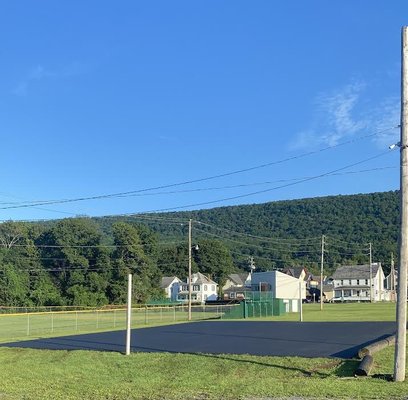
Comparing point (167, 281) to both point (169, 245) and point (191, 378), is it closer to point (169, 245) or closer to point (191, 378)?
point (169, 245)

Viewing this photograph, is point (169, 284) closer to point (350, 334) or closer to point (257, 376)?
point (350, 334)

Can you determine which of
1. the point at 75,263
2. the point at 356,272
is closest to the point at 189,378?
the point at 75,263

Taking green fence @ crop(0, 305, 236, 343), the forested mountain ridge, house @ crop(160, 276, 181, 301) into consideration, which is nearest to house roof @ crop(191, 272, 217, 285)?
house @ crop(160, 276, 181, 301)

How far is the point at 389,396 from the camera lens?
10.7 metres

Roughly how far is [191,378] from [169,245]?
11935 centimetres

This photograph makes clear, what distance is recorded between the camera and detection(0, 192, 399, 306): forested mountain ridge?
304ft

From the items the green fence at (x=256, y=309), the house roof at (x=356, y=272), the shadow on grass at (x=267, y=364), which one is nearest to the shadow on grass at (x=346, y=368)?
the shadow on grass at (x=267, y=364)

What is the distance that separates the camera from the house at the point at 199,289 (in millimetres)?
123312

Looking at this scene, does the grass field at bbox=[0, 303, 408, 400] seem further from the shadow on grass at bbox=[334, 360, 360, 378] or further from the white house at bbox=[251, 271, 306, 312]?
the white house at bbox=[251, 271, 306, 312]

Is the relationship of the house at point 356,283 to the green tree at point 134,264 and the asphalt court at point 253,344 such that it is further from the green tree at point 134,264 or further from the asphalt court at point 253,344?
the asphalt court at point 253,344

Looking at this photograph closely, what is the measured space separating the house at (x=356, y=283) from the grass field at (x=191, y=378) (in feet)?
330

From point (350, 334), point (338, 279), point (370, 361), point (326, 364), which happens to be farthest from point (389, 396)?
point (338, 279)

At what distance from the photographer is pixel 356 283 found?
381 feet

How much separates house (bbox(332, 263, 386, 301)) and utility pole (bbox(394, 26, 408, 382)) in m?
104
